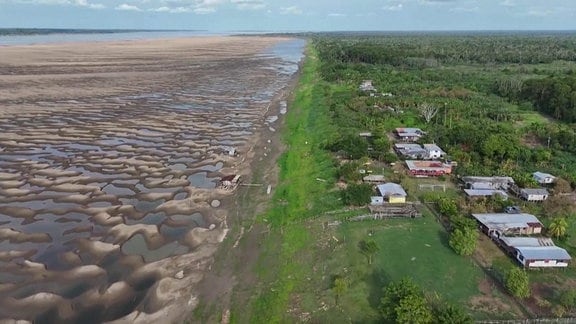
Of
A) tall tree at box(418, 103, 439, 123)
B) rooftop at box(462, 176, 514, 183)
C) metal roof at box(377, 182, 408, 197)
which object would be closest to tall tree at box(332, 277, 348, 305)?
metal roof at box(377, 182, 408, 197)

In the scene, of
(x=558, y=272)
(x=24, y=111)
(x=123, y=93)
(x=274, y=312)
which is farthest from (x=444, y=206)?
(x=123, y=93)

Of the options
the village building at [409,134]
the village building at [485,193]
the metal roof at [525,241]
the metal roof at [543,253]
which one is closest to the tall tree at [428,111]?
the village building at [409,134]

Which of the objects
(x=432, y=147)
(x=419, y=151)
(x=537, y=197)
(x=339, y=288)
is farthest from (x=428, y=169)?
(x=339, y=288)

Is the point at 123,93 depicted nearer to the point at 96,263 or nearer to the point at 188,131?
the point at 188,131

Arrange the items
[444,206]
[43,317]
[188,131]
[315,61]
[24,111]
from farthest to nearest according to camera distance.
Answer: [315,61], [24,111], [188,131], [444,206], [43,317]

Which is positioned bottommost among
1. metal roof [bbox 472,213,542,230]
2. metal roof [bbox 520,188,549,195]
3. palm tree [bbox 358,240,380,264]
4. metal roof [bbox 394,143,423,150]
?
palm tree [bbox 358,240,380,264]

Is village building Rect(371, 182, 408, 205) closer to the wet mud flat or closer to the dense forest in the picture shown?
the dense forest

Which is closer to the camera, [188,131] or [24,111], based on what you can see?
[188,131]
